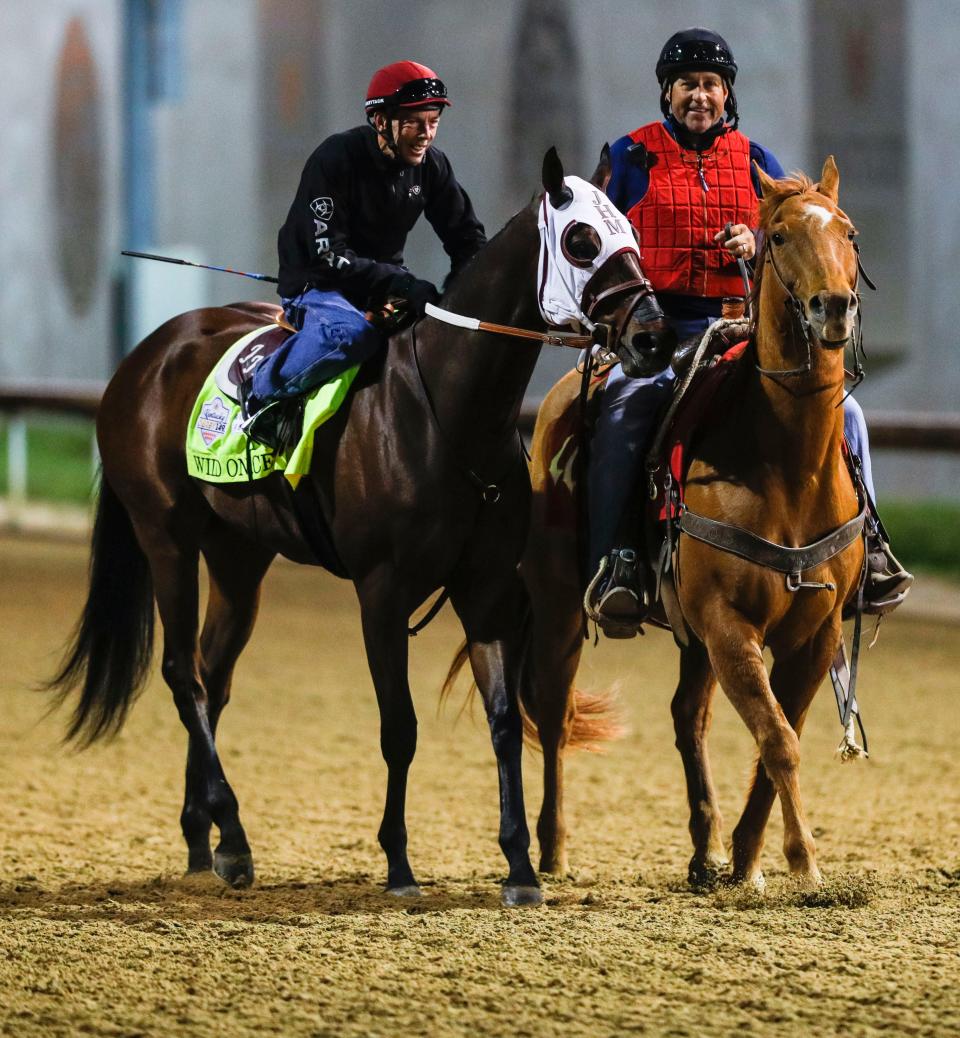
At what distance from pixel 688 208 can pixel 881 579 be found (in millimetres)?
1281

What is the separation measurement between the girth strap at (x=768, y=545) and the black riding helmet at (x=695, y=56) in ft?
4.42

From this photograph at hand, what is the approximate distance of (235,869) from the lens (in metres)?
5.64

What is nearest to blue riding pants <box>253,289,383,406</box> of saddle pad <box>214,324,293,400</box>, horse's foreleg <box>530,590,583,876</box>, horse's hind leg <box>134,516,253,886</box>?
saddle pad <box>214,324,293,400</box>

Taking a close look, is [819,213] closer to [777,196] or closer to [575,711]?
[777,196]

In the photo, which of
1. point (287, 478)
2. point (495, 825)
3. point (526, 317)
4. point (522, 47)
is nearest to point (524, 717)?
point (495, 825)

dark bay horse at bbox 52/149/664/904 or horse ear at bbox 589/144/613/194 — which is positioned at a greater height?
horse ear at bbox 589/144/613/194

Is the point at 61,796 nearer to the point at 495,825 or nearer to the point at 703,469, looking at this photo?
the point at 495,825

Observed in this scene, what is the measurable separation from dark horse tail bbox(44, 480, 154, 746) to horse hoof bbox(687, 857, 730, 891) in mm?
2111

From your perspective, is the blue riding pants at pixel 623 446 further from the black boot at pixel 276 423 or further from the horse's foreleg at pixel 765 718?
the black boot at pixel 276 423

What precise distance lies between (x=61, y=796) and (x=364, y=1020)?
3.45 m

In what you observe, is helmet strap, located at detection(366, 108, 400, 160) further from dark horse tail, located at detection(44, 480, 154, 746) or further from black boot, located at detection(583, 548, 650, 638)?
dark horse tail, located at detection(44, 480, 154, 746)

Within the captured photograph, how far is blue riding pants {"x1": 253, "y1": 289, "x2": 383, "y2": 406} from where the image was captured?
5.23m

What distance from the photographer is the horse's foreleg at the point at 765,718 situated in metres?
4.80

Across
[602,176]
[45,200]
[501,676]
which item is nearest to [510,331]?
[602,176]
